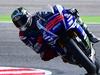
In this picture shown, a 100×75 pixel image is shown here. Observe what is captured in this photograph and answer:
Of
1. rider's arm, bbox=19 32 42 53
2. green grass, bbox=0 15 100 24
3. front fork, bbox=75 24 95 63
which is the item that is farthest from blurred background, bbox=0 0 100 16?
rider's arm, bbox=19 32 42 53

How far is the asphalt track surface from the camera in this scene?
33.3 feet

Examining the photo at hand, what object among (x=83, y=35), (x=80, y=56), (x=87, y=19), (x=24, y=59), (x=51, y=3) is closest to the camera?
(x=80, y=56)

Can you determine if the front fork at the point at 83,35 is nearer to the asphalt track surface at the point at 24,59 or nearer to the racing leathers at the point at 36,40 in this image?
the racing leathers at the point at 36,40

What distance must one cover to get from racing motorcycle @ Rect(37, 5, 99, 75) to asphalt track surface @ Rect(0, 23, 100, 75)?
1999 millimetres

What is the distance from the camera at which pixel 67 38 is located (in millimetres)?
7555

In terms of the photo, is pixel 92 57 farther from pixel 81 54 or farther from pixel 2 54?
pixel 2 54

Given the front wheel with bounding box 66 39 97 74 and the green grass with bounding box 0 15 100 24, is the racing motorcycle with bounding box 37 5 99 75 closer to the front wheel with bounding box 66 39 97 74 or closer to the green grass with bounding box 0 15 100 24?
the front wheel with bounding box 66 39 97 74

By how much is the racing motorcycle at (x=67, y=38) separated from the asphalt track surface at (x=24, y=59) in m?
2.00

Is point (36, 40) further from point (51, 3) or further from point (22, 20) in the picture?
point (51, 3)

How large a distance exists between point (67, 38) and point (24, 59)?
386cm

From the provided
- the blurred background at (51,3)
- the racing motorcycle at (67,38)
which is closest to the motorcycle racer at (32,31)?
the racing motorcycle at (67,38)

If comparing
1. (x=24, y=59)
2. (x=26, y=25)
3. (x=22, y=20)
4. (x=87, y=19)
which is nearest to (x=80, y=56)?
(x=26, y=25)

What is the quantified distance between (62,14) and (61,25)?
27cm

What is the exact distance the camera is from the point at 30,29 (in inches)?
310
